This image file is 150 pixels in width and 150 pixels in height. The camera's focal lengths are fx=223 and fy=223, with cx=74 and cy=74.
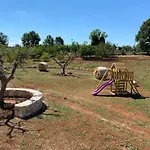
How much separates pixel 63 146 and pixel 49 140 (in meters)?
0.53

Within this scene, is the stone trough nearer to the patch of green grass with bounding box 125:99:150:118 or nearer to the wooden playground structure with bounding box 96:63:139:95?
the patch of green grass with bounding box 125:99:150:118

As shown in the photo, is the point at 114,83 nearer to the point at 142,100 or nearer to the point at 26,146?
the point at 142,100

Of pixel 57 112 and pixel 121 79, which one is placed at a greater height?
pixel 121 79

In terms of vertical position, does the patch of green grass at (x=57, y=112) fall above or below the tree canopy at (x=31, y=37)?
below

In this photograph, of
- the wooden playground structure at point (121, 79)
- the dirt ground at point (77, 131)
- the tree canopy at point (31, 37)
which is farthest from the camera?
the tree canopy at point (31, 37)

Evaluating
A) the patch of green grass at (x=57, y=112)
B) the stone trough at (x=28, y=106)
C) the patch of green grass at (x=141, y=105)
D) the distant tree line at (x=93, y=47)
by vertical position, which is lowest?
the patch of green grass at (x=141, y=105)

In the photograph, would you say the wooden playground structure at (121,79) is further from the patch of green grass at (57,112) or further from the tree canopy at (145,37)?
the tree canopy at (145,37)

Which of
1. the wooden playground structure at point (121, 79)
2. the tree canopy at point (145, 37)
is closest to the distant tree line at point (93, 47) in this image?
the tree canopy at point (145, 37)

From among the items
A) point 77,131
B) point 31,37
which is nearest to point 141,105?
point 77,131

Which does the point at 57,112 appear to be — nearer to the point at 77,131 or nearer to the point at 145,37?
the point at 77,131

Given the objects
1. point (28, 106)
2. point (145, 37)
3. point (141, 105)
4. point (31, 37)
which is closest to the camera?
point (28, 106)

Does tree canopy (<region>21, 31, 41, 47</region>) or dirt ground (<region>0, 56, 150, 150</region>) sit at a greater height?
tree canopy (<region>21, 31, 41, 47</region>)

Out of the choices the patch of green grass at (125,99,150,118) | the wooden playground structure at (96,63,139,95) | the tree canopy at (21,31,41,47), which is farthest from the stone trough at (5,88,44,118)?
the tree canopy at (21,31,41,47)

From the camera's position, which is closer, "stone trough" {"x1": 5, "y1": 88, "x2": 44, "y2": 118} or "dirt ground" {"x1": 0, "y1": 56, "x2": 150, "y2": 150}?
"dirt ground" {"x1": 0, "y1": 56, "x2": 150, "y2": 150}
